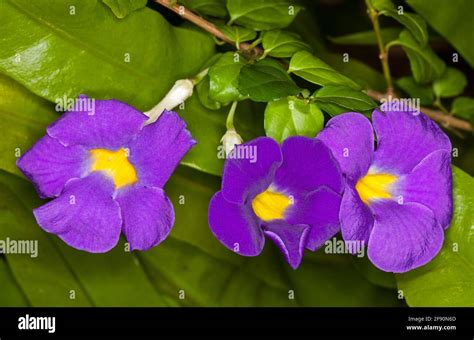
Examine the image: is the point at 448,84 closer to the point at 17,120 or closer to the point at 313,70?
the point at 313,70

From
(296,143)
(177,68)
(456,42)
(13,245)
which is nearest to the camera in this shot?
(296,143)

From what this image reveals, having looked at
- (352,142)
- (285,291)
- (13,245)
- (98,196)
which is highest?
(352,142)

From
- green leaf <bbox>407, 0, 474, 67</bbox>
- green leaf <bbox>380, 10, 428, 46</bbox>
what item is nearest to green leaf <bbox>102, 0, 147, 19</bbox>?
green leaf <bbox>380, 10, 428, 46</bbox>

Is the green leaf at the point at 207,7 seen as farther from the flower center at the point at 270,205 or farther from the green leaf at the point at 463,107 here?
the green leaf at the point at 463,107

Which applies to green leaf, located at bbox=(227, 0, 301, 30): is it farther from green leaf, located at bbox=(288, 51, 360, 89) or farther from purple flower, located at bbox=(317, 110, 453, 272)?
purple flower, located at bbox=(317, 110, 453, 272)

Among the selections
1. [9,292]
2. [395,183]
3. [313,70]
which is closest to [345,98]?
[313,70]

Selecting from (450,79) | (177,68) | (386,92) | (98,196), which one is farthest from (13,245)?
(450,79)

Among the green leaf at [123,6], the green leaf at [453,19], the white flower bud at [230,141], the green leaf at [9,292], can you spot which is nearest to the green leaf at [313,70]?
the white flower bud at [230,141]
